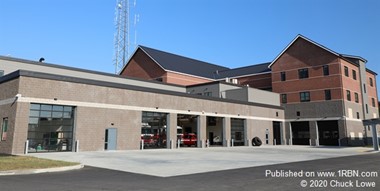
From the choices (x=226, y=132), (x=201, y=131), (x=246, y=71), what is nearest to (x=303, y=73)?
(x=246, y=71)

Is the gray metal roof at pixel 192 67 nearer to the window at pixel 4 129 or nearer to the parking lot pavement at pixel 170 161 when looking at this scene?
the window at pixel 4 129

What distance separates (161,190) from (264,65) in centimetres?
5463

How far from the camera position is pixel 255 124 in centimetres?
4519

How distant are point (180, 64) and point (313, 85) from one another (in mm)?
24276

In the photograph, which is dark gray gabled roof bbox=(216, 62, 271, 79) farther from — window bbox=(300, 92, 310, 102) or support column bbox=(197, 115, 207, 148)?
support column bbox=(197, 115, 207, 148)

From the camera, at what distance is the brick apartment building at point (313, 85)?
46.5 metres

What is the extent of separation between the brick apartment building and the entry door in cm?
2091

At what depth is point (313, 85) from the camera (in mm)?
48781

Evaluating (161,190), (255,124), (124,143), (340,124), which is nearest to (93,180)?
(161,190)

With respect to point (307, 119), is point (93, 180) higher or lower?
lower

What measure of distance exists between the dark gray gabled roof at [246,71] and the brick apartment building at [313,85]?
433 millimetres

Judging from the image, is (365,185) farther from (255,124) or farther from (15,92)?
(255,124)

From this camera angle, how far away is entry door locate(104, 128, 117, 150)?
92.2ft

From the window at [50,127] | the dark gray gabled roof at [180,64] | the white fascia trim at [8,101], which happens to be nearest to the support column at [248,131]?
the dark gray gabled roof at [180,64]
